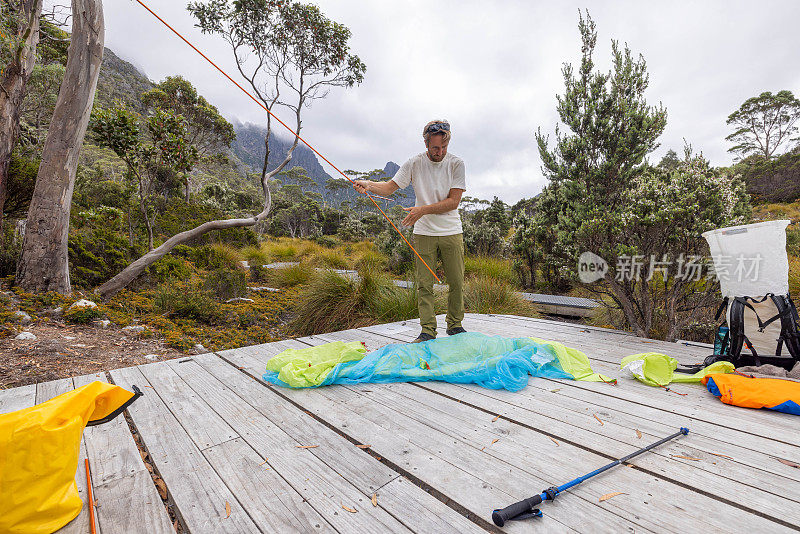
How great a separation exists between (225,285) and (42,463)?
19.1ft

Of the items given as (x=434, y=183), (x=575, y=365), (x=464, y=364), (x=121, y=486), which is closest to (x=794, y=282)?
(x=575, y=365)

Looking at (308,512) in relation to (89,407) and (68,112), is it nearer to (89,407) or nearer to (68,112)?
(89,407)

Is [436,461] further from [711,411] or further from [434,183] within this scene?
[434,183]

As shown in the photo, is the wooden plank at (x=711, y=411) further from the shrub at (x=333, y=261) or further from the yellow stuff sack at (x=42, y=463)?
the shrub at (x=333, y=261)

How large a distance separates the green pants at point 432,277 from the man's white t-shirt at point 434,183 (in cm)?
7

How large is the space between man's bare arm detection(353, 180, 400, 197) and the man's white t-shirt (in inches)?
2.1

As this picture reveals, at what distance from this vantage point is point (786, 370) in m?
1.93

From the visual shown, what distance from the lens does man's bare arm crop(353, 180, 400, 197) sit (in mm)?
2842

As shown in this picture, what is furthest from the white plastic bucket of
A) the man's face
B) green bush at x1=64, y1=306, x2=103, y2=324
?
green bush at x1=64, y1=306, x2=103, y2=324

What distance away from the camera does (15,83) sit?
4.50m

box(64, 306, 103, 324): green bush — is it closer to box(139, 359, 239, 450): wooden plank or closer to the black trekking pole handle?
box(139, 359, 239, 450): wooden plank

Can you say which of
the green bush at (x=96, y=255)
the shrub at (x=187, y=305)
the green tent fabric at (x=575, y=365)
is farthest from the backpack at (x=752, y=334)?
the green bush at (x=96, y=255)

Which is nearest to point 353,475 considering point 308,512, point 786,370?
point 308,512

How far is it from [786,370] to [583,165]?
228 centimetres
